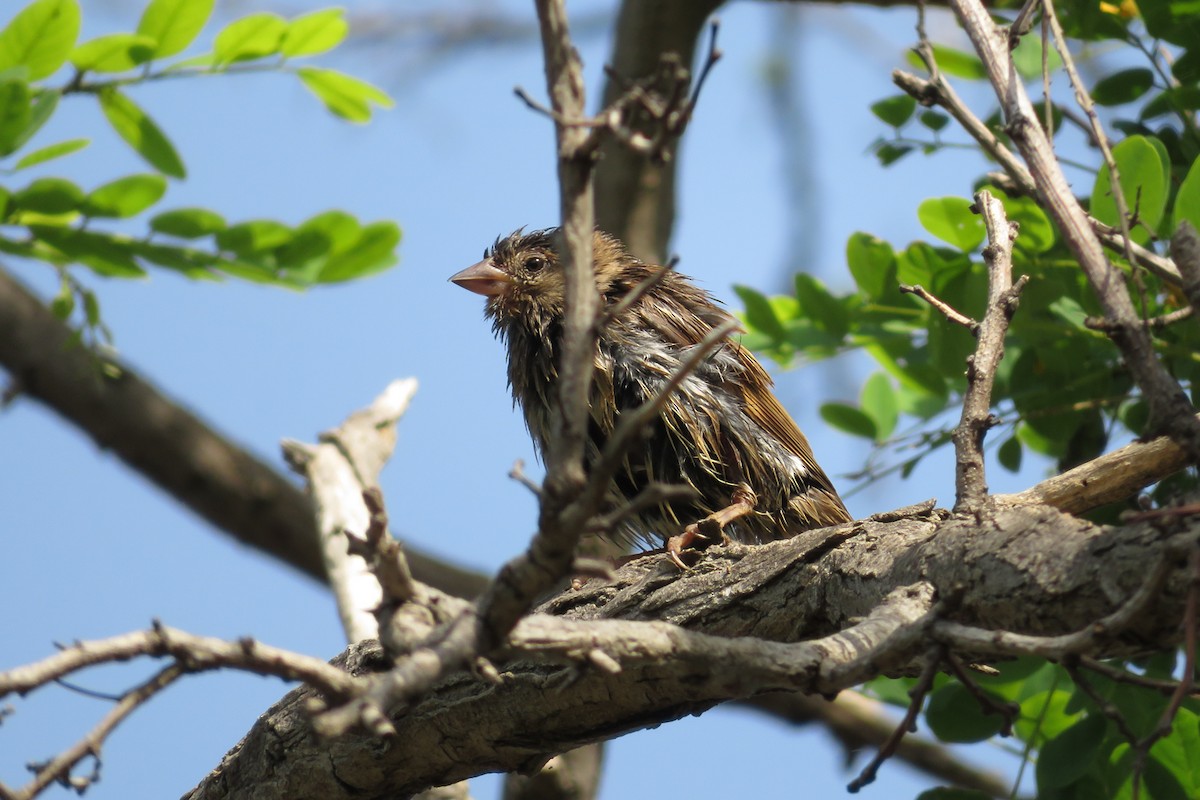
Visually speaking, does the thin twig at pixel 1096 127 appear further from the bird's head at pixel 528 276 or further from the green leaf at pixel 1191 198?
the bird's head at pixel 528 276

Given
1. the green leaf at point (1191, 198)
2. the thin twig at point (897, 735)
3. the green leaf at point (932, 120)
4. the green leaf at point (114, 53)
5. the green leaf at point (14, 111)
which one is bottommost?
the thin twig at point (897, 735)

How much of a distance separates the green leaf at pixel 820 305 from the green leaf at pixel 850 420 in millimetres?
387

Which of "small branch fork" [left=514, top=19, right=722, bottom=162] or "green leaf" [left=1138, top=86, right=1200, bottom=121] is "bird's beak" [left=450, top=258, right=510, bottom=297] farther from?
"small branch fork" [left=514, top=19, right=722, bottom=162]

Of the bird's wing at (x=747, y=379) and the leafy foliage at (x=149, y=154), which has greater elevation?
the leafy foliage at (x=149, y=154)

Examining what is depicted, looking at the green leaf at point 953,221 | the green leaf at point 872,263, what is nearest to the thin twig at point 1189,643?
the green leaf at point 953,221

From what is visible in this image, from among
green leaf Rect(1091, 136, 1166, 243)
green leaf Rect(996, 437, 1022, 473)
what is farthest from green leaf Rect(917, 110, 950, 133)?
green leaf Rect(996, 437, 1022, 473)

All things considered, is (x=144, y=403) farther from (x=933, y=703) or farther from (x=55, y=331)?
(x=933, y=703)

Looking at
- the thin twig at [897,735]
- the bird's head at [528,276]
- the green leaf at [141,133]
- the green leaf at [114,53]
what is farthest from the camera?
the bird's head at [528,276]

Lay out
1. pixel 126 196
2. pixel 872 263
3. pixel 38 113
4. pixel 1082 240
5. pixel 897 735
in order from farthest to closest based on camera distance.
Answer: pixel 126 196
pixel 872 263
pixel 38 113
pixel 1082 240
pixel 897 735

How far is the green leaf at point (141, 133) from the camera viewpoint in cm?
388

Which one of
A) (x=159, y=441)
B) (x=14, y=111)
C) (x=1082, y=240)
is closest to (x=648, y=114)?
(x=1082, y=240)

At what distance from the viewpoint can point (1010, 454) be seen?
13.4ft

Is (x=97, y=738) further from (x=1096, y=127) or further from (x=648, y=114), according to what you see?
(x=1096, y=127)

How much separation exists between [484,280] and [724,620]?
246 centimetres
